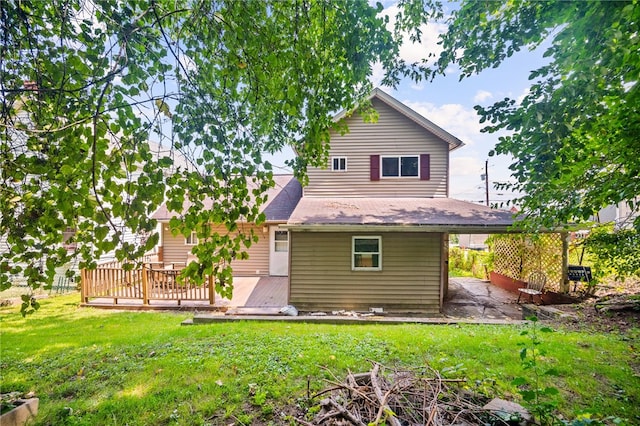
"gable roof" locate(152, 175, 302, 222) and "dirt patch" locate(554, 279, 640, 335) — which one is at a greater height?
"gable roof" locate(152, 175, 302, 222)

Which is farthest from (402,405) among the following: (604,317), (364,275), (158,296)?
(158,296)

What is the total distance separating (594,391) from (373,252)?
551cm

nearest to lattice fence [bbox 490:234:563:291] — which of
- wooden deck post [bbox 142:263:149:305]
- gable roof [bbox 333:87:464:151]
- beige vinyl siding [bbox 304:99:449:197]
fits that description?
beige vinyl siding [bbox 304:99:449:197]

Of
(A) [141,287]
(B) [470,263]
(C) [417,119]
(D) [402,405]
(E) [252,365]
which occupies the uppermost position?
(C) [417,119]

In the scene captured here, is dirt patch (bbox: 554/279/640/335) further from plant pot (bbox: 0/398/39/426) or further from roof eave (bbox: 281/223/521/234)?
plant pot (bbox: 0/398/39/426)

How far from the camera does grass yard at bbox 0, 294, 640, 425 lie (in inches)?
116

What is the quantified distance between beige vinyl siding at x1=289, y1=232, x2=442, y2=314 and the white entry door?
4.24 metres

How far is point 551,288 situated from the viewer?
8922mm

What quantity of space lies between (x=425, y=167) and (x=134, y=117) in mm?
9742

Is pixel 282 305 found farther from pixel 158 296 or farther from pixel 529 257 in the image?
pixel 529 257

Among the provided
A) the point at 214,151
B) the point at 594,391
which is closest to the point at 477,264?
the point at 594,391

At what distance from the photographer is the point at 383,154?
405 inches

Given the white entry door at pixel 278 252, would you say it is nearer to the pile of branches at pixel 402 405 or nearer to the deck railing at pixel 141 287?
the deck railing at pixel 141 287

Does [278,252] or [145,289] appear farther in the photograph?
[278,252]
